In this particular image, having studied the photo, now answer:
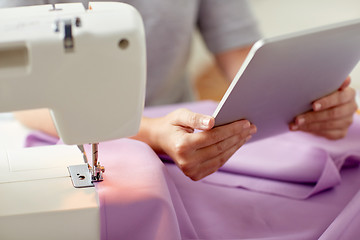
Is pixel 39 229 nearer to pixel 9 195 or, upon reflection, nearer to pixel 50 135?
pixel 9 195

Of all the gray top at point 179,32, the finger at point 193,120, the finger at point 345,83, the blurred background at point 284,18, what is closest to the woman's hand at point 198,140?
the finger at point 193,120

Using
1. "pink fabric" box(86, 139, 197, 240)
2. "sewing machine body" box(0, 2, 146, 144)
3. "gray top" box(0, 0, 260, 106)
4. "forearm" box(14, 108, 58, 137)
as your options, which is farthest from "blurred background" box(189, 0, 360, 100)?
"sewing machine body" box(0, 2, 146, 144)

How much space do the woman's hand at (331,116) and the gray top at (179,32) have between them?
491mm

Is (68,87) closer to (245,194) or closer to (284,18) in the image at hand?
(245,194)

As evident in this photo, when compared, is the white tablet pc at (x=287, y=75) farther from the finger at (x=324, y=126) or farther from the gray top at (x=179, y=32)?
the gray top at (x=179, y=32)

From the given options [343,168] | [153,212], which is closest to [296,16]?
[343,168]

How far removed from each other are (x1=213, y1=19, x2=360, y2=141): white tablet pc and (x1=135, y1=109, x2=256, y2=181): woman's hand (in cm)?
2

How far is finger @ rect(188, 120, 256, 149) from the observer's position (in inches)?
42.1

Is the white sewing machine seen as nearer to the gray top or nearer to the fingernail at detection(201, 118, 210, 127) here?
the fingernail at detection(201, 118, 210, 127)

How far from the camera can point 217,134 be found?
42.4 inches

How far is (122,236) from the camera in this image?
96 cm

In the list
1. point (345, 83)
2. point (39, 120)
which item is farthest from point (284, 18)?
point (39, 120)

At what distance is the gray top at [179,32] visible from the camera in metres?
1.59

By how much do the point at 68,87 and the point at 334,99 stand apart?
657 millimetres
